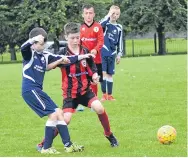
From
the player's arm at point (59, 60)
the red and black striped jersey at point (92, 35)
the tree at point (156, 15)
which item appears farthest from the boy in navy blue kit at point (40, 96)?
the tree at point (156, 15)

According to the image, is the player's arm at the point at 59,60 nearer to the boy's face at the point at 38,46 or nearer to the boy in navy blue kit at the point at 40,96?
the boy in navy blue kit at the point at 40,96

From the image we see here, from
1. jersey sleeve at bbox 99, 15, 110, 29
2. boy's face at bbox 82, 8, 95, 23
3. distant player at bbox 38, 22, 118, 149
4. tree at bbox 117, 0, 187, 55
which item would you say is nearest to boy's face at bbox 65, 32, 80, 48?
distant player at bbox 38, 22, 118, 149

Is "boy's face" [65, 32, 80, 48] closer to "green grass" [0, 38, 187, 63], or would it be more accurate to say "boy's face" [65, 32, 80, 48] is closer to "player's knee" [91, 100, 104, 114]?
"player's knee" [91, 100, 104, 114]

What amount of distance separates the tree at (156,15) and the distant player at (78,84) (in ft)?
129

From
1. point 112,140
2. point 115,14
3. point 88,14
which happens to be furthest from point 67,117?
point 115,14

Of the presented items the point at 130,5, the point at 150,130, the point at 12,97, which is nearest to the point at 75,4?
the point at 130,5

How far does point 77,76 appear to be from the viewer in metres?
8.41

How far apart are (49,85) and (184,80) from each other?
14.6 feet

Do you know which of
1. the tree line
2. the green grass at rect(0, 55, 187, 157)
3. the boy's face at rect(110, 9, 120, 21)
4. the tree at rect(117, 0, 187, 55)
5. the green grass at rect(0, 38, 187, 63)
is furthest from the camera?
the green grass at rect(0, 38, 187, 63)

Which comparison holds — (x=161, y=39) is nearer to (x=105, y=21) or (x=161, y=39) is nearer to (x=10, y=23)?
(x=10, y=23)

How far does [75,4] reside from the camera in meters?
45.2

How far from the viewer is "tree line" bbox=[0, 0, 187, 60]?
44469mm

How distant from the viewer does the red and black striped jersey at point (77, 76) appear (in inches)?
328

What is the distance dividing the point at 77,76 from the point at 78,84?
0.13 metres
